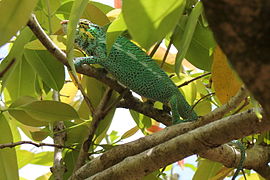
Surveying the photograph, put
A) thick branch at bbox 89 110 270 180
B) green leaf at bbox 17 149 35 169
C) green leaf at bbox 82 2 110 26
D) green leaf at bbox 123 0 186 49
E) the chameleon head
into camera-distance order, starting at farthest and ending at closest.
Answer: the chameleon head, green leaf at bbox 17 149 35 169, green leaf at bbox 82 2 110 26, thick branch at bbox 89 110 270 180, green leaf at bbox 123 0 186 49

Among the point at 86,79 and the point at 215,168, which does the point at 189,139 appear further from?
the point at 86,79

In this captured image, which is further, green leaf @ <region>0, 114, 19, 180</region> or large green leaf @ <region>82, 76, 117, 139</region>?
large green leaf @ <region>82, 76, 117, 139</region>

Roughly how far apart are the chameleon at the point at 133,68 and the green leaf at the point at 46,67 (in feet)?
0.52

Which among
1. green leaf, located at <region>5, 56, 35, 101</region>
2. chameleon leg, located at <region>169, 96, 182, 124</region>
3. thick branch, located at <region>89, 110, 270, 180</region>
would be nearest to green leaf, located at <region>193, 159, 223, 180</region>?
chameleon leg, located at <region>169, 96, 182, 124</region>

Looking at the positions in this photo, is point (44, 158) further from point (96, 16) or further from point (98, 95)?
point (96, 16)

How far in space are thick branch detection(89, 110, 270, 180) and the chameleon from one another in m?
0.51

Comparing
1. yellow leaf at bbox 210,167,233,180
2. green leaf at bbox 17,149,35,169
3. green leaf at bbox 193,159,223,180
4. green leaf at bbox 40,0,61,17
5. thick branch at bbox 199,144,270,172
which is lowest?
green leaf at bbox 193,159,223,180

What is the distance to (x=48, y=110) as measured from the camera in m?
1.09

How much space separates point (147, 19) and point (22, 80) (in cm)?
83

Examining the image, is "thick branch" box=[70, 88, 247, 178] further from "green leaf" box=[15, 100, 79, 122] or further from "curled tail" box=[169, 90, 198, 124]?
"curled tail" box=[169, 90, 198, 124]

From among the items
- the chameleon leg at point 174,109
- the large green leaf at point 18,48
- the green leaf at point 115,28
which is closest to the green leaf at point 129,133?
the chameleon leg at point 174,109

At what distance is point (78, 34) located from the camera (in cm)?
174

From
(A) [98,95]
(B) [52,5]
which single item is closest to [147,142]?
(A) [98,95]

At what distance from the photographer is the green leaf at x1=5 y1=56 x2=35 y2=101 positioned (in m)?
1.22
